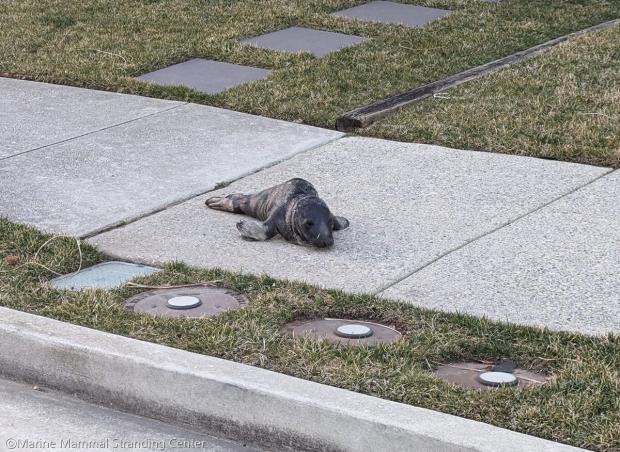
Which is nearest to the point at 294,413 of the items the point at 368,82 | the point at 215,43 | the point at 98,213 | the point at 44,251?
the point at 44,251

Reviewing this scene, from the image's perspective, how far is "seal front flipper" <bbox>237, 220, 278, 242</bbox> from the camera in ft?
18.1

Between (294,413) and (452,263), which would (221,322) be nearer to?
(294,413)

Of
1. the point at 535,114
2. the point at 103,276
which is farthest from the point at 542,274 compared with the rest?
the point at 535,114

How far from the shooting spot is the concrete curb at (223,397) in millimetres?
3709

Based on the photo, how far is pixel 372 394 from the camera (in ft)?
13.2

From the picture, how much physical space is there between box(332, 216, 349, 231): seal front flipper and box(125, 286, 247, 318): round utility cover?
82 centimetres

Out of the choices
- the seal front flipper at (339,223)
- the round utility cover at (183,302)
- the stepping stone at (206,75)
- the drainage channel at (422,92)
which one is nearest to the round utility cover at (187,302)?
the round utility cover at (183,302)

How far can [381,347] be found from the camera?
14.2 ft

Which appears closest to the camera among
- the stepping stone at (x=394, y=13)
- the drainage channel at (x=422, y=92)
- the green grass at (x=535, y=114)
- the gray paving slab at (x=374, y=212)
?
the gray paving slab at (x=374, y=212)

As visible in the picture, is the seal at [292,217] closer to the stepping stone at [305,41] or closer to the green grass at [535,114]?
the green grass at [535,114]

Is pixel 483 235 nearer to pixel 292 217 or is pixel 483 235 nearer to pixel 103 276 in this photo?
pixel 292 217

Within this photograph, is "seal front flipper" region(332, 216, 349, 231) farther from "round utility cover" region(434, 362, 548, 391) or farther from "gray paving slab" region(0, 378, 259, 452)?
"gray paving slab" region(0, 378, 259, 452)

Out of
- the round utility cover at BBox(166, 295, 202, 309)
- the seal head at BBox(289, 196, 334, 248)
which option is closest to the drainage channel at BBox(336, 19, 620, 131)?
the seal head at BBox(289, 196, 334, 248)

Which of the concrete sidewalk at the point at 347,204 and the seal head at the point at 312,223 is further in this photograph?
the seal head at the point at 312,223
